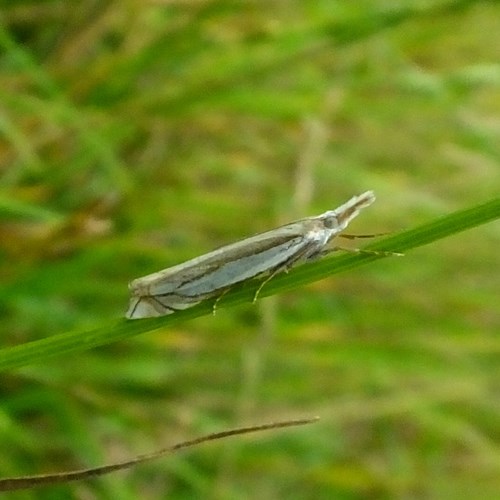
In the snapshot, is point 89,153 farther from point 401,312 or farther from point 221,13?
point 401,312

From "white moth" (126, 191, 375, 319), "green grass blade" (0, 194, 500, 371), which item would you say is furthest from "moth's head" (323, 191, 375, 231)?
"green grass blade" (0, 194, 500, 371)

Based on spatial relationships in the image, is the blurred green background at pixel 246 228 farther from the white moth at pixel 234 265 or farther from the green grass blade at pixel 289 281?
the green grass blade at pixel 289 281

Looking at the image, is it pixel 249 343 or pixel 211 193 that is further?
pixel 211 193

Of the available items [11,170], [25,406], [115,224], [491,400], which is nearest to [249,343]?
[115,224]

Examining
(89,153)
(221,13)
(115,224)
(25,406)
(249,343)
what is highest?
(221,13)

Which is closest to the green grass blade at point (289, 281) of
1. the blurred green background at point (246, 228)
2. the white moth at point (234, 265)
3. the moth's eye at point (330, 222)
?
the white moth at point (234, 265)

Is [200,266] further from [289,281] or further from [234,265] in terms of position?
[289,281]

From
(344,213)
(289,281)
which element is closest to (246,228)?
(344,213)
